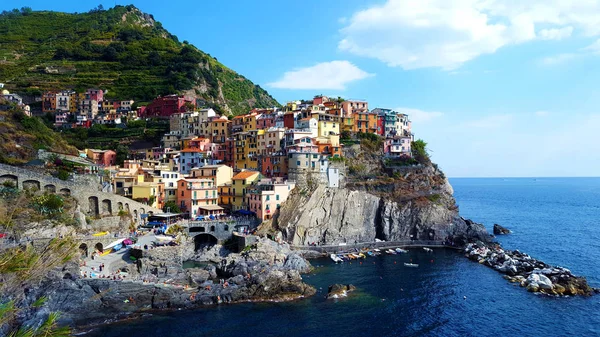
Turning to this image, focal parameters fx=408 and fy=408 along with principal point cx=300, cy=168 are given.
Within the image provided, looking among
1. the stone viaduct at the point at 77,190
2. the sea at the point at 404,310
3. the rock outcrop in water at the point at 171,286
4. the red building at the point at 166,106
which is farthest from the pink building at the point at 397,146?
the stone viaduct at the point at 77,190

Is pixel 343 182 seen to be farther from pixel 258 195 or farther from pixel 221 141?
pixel 221 141

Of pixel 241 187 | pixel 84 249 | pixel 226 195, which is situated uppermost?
pixel 241 187

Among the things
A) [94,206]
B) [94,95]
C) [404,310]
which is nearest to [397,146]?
[404,310]

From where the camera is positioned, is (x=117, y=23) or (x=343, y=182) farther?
(x=117, y=23)

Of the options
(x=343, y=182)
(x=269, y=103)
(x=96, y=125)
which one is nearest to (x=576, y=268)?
(x=343, y=182)

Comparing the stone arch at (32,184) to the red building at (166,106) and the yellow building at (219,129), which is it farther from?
the red building at (166,106)

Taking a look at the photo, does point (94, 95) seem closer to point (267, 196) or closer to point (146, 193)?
point (146, 193)
